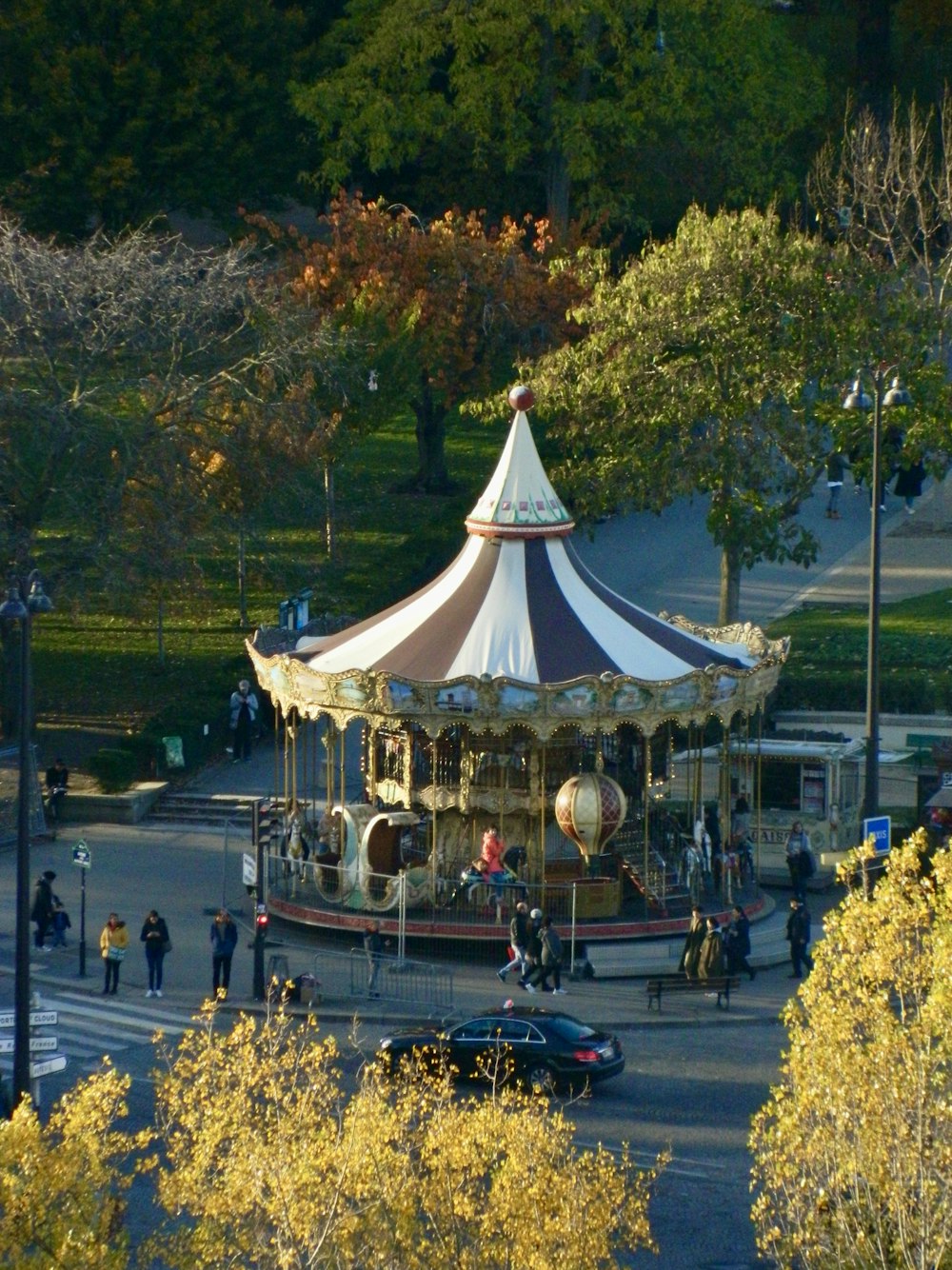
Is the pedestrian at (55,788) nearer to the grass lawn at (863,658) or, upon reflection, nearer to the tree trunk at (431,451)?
the grass lawn at (863,658)

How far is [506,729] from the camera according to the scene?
3369 cm

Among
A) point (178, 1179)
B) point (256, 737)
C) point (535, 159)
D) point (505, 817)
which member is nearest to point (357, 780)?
point (256, 737)

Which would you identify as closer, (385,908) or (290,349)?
(385,908)

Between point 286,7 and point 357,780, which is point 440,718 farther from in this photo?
point 286,7

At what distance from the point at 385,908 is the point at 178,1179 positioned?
1632 cm

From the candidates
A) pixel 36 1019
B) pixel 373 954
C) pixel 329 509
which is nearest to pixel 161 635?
pixel 329 509

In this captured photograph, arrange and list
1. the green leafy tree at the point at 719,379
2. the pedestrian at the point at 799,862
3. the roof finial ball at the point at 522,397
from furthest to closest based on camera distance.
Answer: the green leafy tree at the point at 719,379
the roof finial ball at the point at 522,397
the pedestrian at the point at 799,862

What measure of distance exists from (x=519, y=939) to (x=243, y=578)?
55.8ft

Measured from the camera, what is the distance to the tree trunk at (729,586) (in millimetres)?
46000

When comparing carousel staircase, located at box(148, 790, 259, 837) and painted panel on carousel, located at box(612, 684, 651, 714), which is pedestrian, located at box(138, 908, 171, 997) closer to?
painted panel on carousel, located at box(612, 684, 651, 714)

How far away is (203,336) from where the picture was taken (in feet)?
147

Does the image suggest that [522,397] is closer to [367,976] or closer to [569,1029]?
[367,976]

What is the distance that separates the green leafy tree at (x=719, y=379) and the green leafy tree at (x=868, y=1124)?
25.6m

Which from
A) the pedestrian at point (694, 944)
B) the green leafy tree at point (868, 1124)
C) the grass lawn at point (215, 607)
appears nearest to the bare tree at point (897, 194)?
the grass lawn at point (215, 607)
